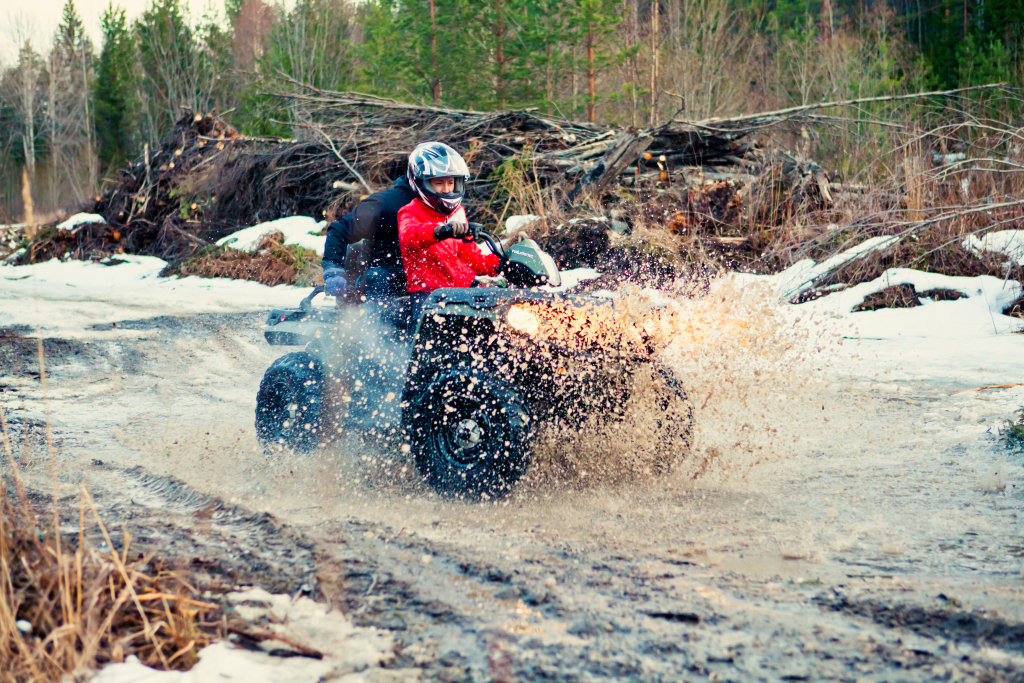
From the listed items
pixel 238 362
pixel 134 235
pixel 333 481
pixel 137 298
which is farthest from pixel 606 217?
pixel 134 235

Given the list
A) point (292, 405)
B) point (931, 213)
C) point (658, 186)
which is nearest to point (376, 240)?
point (292, 405)

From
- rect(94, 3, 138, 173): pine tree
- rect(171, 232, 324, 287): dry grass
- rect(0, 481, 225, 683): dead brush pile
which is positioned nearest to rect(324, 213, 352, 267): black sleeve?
rect(0, 481, 225, 683): dead brush pile

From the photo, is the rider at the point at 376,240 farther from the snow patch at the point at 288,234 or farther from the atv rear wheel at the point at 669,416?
the snow patch at the point at 288,234

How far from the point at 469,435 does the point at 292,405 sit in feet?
4.98

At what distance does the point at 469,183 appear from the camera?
1485 centimetres

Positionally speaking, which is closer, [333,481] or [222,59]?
[333,481]

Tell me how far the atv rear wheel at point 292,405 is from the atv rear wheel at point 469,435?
1076 mm

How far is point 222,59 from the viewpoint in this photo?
47.2 m

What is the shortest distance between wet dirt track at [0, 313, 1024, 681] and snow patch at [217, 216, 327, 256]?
9449 mm

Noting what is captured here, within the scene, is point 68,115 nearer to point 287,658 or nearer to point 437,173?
point 437,173

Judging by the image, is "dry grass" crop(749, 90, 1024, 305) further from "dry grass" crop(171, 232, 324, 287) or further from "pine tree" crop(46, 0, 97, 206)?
"pine tree" crop(46, 0, 97, 206)

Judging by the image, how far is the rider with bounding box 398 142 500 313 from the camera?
4.73 meters

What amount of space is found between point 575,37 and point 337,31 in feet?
60.9

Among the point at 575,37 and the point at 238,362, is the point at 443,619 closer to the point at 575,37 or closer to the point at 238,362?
the point at 238,362
